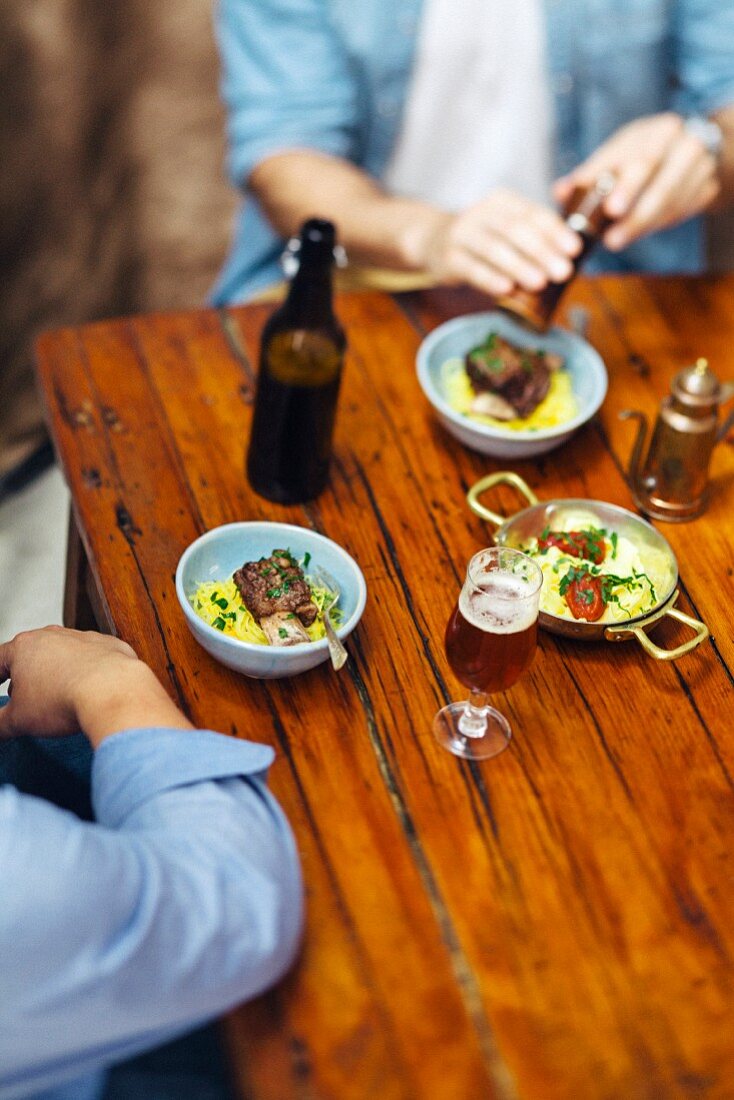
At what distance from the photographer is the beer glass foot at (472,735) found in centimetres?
128

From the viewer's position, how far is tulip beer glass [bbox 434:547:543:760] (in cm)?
122

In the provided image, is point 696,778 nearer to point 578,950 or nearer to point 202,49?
point 578,950

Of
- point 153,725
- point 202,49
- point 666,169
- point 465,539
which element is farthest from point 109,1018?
point 202,49

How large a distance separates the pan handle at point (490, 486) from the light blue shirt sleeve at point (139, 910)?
0.55 m

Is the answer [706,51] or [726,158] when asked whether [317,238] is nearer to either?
[726,158]

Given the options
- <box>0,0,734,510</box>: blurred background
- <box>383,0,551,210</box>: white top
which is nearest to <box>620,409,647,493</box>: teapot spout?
<box>383,0,551,210</box>: white top

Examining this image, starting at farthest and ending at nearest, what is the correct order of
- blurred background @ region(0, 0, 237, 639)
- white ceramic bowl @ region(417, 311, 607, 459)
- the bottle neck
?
blurred background @ region(0, 0, 237, 639), white ceramic bowl @ region(417, 311, 607, 459), the bottle neck

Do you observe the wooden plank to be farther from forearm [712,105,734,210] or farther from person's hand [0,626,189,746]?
forearm [712,105,734,210]

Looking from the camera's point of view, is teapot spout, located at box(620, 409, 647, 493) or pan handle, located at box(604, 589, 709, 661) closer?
pan handle, located at box(604, 589, 709, 661)

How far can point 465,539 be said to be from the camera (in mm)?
1557

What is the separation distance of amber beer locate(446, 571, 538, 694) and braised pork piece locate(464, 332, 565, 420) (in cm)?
53

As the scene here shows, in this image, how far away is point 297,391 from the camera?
1.50 meters

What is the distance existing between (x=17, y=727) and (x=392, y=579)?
52 cm

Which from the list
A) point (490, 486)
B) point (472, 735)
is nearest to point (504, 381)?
point (490, 486)
